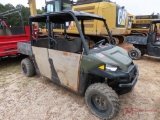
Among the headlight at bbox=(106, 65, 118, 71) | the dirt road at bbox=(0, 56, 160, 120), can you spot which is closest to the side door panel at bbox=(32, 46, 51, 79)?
the dirt road at bbox=(0, 56, 160, 120)

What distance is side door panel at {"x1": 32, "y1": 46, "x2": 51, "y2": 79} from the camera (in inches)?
132

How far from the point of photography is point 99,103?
2660 millimetres

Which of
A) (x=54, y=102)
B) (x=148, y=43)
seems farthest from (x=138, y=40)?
(x=54, y=102)

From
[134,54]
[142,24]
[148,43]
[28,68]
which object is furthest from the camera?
[142,24]

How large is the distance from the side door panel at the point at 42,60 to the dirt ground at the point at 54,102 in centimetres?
43

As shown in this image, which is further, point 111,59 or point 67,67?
point 67,67

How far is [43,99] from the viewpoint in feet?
10.4

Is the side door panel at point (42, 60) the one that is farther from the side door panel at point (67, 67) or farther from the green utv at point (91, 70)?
the side door panel at point (67, 67)

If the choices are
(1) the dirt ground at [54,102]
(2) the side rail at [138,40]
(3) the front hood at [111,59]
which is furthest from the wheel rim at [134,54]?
(3) the front hood at [111,59]

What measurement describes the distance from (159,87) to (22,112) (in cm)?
322

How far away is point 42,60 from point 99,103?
168 cm

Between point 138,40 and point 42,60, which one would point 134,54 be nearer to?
point 138,40

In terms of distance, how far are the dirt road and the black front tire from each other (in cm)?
15

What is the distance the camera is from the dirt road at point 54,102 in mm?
2654
